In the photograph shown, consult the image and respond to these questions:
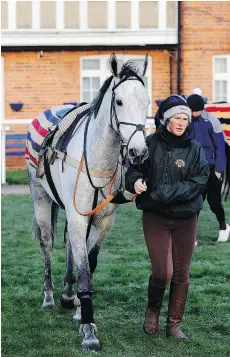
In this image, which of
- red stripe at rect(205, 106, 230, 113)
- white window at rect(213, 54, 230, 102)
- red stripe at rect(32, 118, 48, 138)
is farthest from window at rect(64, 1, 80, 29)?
red stripe at rect(32, 118, 48, 138)

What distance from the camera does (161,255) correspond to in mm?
6172

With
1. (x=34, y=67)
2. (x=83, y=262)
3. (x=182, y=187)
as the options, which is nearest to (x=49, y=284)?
(x=83, y=262)

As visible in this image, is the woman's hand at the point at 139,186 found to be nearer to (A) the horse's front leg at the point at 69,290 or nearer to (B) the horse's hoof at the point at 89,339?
(B) the horse's hoof at the point at 89,339

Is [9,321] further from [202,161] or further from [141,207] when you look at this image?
[202,161]

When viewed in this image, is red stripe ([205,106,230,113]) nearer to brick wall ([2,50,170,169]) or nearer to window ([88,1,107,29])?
brick wall ([2,50,170,169])

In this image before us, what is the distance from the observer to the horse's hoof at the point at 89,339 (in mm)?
6002

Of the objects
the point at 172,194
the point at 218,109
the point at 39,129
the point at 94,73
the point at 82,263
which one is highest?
the point at 94,73

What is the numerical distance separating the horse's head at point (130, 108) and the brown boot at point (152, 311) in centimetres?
121

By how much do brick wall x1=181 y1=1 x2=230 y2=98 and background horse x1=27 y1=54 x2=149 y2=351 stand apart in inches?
682

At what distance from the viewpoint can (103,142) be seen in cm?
625

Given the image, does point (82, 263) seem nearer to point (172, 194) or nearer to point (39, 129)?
point (172, 194)

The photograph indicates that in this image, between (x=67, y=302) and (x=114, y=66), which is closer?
(x=114, y=66)

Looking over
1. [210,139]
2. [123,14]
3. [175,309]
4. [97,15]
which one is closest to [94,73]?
[97,15]

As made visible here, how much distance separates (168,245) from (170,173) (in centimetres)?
53
